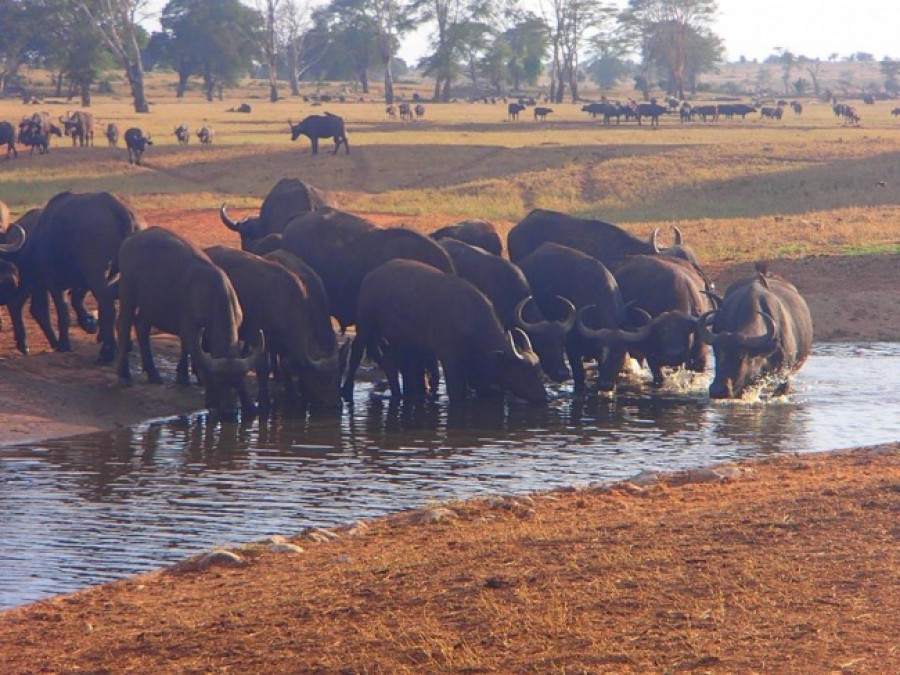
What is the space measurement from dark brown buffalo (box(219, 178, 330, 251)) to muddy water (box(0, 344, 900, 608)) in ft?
15.2

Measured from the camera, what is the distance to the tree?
276 feet

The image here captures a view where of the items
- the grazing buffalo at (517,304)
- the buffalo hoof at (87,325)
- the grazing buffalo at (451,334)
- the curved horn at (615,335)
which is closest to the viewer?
the grazing buffalo at (451,334)

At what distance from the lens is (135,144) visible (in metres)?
34.7

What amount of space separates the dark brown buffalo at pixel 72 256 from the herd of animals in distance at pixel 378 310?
0.05 ft

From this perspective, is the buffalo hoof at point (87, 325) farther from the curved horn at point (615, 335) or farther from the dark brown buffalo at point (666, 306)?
the dark brown buffalo at point (666, 306)

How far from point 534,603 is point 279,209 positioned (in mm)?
13012

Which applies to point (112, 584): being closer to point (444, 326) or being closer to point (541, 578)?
point (541, 578)

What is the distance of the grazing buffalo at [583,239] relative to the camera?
53.6 feet

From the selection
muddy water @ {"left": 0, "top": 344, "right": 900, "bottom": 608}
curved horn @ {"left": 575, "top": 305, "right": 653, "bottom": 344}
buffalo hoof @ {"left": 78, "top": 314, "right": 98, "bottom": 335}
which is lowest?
muddy water @ {"left": 0, "top": 344, "right": 900, "bottom": 608}

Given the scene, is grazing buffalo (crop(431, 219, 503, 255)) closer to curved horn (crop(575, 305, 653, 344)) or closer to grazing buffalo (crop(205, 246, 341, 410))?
curved horn (crop(575, 305, 653, 344))

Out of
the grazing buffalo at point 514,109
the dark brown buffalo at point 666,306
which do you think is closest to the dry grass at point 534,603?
the dark brown buffalo at point 666,306

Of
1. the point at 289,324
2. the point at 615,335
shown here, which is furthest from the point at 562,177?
the point at 289,324

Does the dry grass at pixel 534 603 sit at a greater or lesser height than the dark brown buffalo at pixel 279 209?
lesser

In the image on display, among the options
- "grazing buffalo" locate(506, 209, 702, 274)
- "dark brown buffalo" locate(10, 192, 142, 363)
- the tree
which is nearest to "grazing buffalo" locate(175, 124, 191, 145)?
"grazing buffalo" locate(506, 209, 702, 274)
